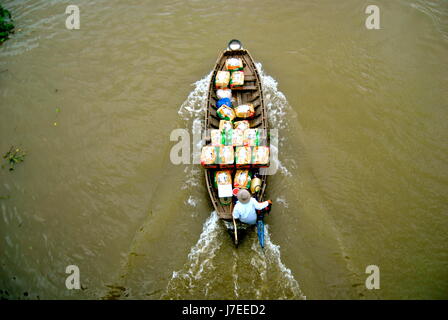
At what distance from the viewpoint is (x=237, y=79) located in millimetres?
8078

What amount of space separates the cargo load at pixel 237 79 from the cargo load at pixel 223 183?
277cm

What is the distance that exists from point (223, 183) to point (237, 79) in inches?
128

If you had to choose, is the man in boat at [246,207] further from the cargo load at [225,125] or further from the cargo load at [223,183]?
the cargo load at [225,125]

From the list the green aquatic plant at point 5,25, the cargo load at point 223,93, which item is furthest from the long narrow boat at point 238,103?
the green aquatic plant at point 5,25

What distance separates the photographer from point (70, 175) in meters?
7.73

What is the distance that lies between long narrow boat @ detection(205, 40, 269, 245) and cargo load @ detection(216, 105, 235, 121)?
0.30 m

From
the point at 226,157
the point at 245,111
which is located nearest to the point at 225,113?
the point at 245,111

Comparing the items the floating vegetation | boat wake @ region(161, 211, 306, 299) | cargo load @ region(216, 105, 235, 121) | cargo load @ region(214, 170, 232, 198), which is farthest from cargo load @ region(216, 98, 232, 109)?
the floating vegetation

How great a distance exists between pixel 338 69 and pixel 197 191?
6.35 meters

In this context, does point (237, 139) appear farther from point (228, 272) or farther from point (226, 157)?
point (228, 272)

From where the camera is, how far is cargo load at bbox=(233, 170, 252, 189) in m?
6.67

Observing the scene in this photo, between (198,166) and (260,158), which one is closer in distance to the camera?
(260,158)

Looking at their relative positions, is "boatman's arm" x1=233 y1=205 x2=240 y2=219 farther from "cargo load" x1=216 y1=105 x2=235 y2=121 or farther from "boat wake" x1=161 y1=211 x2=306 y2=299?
"cargo load" x1=216 y1=105 x2=235 y2=121

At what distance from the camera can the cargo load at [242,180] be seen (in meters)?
6.67
